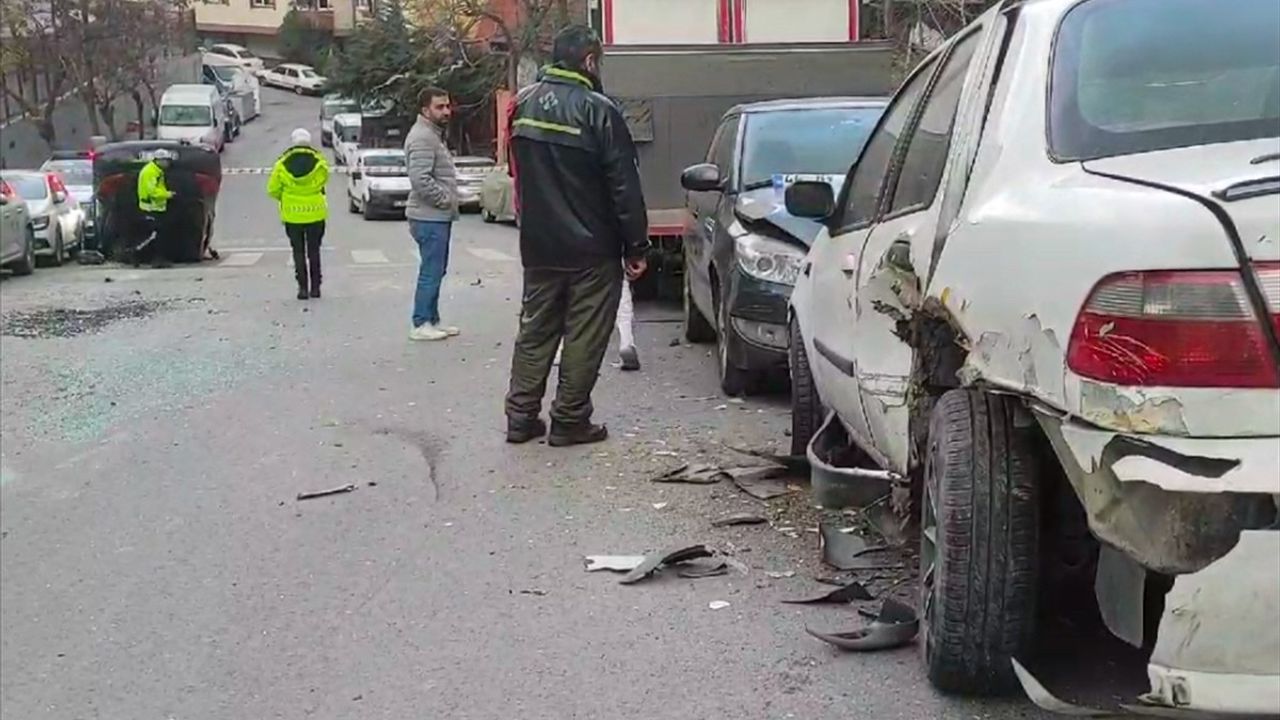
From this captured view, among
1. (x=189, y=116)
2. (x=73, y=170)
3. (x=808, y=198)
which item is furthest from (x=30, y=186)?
(x=189, y=116)

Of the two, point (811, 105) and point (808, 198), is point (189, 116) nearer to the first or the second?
point (811, 105)

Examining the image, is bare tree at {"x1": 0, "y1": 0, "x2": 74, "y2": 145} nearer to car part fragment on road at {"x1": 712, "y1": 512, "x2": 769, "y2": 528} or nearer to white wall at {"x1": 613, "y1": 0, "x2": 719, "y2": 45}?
white wall at {"x1": 613, "y1": 0, "x2": 719, "y2": 45}

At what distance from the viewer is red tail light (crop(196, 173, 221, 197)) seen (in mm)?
20719

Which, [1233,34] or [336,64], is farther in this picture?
[336,64]

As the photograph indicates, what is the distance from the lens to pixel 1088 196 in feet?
10.6

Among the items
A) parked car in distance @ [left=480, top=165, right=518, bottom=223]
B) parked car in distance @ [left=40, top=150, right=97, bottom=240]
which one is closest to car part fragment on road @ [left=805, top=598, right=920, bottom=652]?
parked car in distance @ [left=40, top=150, right=97, bottom=240]

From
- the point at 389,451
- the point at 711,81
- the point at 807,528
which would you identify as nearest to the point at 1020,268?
the point at 807,528

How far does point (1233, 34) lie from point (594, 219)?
407cm

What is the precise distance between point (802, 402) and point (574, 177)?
1630 millimetres

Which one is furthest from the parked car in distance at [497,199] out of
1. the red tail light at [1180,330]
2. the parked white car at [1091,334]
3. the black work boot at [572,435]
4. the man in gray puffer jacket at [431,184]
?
the red tail light at [1180,330]

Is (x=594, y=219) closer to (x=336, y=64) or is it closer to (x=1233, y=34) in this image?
(x=1233, y=34)

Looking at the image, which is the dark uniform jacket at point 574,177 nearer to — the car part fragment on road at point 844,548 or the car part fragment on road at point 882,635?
the car part fragment on road at point 844,548

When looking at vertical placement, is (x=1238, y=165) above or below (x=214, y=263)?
above

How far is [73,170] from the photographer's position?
29641 millimetres
